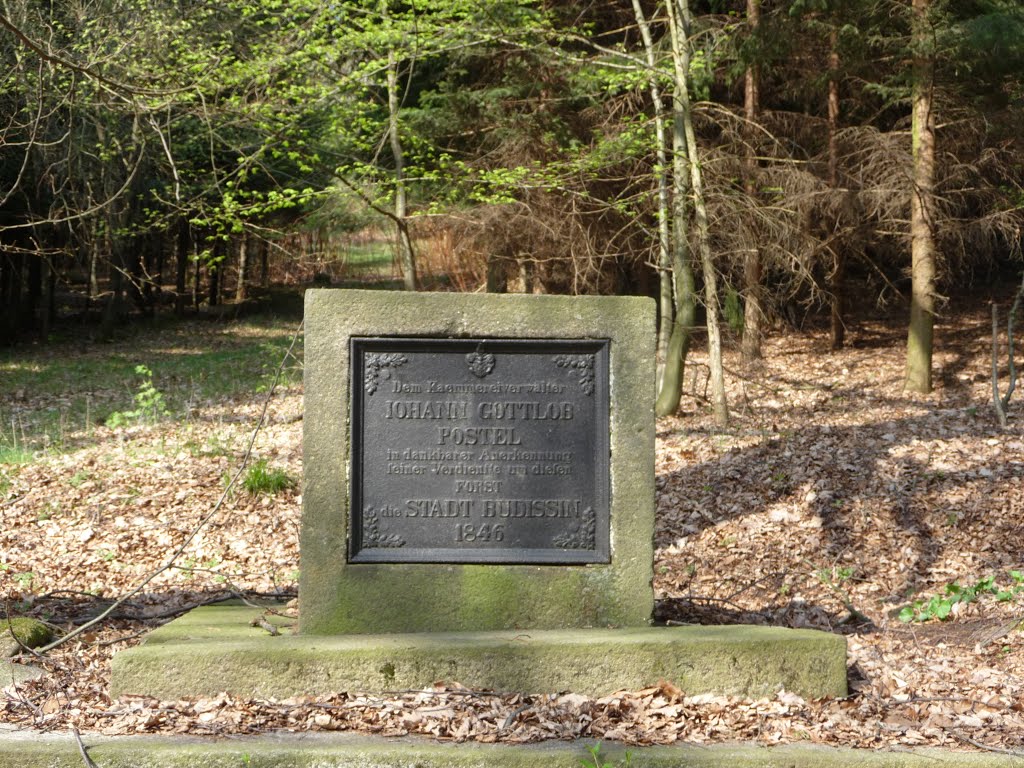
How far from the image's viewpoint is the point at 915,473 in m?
9.31

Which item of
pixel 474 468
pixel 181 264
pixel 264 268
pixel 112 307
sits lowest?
pixel 474 468

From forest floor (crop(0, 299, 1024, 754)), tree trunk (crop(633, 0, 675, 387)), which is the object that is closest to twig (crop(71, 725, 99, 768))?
forest floor (crop(0, 299, 1024, 754))

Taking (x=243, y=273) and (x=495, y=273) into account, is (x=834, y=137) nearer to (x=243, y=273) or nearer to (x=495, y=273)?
(x=495, y=273)

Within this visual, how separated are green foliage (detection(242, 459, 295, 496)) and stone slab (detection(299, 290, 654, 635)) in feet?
14.1

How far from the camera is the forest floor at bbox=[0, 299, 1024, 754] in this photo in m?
4.40

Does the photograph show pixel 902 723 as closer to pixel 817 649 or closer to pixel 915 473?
pixel 817 649

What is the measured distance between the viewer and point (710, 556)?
7988mm

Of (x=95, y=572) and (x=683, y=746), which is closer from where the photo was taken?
(x=683, y=746)

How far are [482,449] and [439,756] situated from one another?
1641 millimetres

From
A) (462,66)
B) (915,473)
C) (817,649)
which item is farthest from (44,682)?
(462,66)

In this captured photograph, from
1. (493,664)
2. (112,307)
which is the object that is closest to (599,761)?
(493,664)

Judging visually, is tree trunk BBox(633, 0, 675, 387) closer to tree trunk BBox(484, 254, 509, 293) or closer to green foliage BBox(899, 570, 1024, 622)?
tree trunk BBox(484, 254, 509, 293)

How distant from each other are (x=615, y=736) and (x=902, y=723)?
126 centimetres

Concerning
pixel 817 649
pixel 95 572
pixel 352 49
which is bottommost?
pixel 95 572
